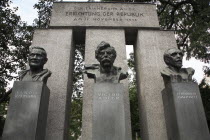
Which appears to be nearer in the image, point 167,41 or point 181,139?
point 181,139

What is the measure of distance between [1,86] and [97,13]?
30.5ft

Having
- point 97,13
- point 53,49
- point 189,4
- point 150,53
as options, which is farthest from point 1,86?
point 189,4

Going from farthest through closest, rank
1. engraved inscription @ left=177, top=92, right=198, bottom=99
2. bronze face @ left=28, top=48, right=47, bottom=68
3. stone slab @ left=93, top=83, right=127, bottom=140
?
1. bronze face @ left=28, top=48, right=47, bottom=68
2. engraved inscription @ left=177, top=92, right=198, bottom=99
3. stone slab @ left=93, top=83, right=127, bottom=140

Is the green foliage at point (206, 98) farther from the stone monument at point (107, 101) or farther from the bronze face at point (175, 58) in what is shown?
the stone monument at point (107, 101)

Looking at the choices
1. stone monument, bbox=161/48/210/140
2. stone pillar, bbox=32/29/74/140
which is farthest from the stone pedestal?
stone pillar, bbox=32/29/74/140

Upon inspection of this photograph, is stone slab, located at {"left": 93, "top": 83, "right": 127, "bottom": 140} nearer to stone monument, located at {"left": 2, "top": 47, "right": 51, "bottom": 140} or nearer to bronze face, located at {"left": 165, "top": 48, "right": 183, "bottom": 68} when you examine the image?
stone monument, located at {"left": 2, "top": 47, "right": 51, "bottom": 140}

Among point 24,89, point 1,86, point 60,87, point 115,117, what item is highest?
point 1,86

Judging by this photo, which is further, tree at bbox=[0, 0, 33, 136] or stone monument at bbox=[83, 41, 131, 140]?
tree at bbox=[0, 0, 33, 136]

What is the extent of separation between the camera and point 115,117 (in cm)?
673

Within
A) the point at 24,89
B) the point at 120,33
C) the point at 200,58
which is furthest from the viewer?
the point at 200,58

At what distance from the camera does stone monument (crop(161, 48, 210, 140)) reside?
6922 millimetres

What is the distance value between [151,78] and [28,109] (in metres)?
5.76

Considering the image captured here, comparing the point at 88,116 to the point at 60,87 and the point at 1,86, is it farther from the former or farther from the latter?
the point at 1,86

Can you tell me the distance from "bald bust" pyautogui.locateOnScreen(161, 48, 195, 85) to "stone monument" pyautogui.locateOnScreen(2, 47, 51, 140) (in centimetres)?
464
